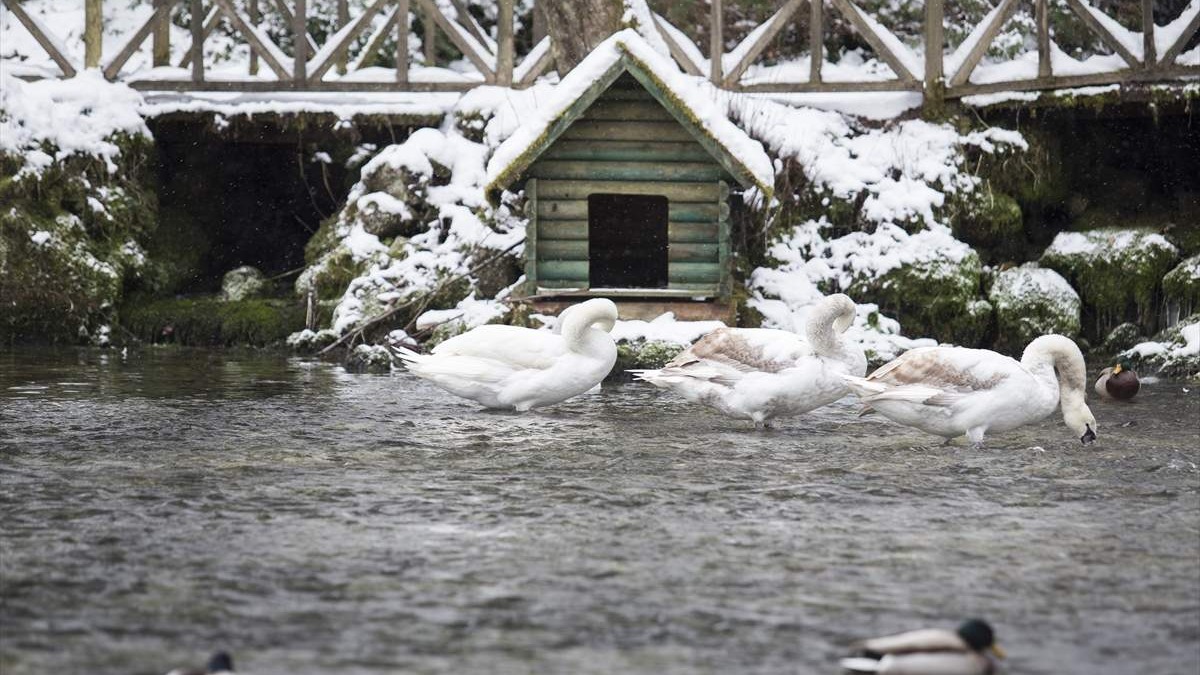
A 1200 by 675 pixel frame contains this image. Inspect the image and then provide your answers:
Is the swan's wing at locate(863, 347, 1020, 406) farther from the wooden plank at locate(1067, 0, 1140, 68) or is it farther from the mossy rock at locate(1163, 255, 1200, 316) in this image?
the wooden plank at locate(1067, 0, 1140, 68)

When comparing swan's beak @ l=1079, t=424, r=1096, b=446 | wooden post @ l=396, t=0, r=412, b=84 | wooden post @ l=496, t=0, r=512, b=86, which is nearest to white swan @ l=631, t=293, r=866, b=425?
swan's beak @ l=1079, t=424, r=1096, b=446

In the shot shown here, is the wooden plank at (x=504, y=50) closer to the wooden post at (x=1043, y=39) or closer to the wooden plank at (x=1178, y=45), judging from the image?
the wooden post at (x=1043, y=39)

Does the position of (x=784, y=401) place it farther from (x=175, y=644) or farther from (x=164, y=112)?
(x=164, y=112)

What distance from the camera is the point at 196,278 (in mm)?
17812

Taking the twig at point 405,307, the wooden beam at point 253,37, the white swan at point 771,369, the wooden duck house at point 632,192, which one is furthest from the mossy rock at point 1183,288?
the wooden beam at point 253,37

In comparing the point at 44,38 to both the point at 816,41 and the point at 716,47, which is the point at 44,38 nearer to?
the point at 716,47

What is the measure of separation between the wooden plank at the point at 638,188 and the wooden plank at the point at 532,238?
9cm

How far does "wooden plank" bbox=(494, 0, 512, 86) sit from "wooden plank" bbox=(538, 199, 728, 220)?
3874 mm

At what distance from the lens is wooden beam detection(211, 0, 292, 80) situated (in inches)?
674

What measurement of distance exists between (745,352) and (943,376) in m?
1.30

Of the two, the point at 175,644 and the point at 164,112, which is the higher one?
the point at 164,112

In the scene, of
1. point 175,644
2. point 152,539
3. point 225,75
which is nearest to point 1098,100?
point 225,75

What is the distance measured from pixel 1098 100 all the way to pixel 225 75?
9404mm

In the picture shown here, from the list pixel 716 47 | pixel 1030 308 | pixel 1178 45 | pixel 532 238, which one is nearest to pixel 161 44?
pixel 716 47
